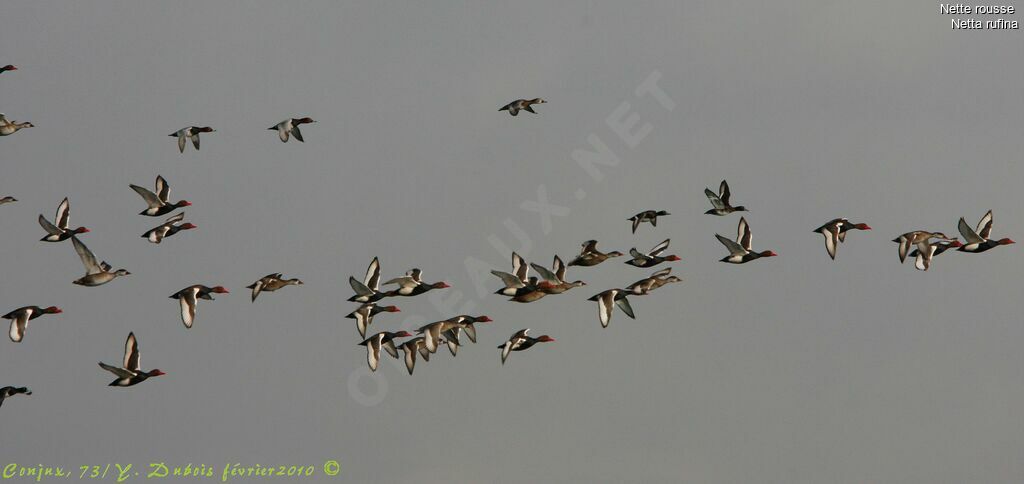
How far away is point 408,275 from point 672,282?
9.46 meters

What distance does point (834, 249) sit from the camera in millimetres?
51250

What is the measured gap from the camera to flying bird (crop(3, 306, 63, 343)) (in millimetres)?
47656

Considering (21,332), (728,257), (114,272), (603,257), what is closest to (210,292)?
(114,272)

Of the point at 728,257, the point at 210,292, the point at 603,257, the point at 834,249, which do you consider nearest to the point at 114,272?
the point at 210,292

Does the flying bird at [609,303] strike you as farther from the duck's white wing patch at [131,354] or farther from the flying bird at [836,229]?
the duck's white wing patch at [131,354]

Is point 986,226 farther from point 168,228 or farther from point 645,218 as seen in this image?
point 168,228

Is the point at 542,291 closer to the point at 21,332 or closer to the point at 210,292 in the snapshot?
the point at 210,292

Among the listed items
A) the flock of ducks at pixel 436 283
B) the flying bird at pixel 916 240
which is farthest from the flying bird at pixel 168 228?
the flying bird at pixel 916 240

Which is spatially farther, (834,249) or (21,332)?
(834,249)

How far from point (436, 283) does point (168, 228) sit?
30.6 ft

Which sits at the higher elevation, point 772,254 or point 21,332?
point 772,254

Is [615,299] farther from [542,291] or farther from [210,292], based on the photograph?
[210,292]

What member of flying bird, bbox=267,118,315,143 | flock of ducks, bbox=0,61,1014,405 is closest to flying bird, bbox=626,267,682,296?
flock of ducks, bbox=0,61,1014,405

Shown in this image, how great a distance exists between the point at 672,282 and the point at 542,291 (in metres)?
6.46
